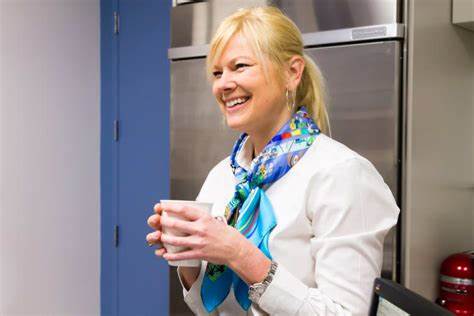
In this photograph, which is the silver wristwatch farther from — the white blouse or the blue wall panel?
the blue wall panel

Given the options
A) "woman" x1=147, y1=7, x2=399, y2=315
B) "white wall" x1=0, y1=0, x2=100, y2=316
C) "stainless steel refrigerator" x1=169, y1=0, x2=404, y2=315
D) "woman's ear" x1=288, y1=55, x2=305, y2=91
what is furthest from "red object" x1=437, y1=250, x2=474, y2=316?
"white wall" x1=0, y1=0, x2=100, y2=316

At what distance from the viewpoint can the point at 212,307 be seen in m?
1.27

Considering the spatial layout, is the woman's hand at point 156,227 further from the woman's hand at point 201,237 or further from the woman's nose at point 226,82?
the woman's nose at point 226,82

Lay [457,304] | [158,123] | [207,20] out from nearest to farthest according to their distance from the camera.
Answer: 1. [457,304]
2. [207,20]
3. [158,123]

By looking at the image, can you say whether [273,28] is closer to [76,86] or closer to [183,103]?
[183,103]

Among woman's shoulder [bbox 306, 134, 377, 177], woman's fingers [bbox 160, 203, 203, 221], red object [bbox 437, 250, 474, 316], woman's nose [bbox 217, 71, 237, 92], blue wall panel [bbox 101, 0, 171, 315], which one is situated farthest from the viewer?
blue wall panel [bbox 101, 0, 171, 315]

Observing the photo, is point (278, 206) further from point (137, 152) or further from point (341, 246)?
point (137, 152)

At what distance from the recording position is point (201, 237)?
3.48 feet

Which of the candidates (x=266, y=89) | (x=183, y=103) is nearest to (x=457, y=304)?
(x=266, y=89)

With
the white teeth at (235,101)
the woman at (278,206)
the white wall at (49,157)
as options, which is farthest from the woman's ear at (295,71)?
the white wall at (49,157)

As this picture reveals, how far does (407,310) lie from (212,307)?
569mm

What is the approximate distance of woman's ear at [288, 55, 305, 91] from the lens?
4.33 ft

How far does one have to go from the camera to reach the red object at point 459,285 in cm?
175

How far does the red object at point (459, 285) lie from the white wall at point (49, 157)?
1.90 meters
